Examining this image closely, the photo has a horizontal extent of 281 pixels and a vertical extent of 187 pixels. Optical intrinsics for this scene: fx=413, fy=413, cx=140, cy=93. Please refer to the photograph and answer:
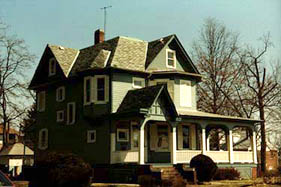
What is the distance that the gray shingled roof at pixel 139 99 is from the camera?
2498cm

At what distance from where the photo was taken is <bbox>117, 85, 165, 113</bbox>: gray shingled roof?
25.0 m

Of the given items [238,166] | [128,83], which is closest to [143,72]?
[128,83]

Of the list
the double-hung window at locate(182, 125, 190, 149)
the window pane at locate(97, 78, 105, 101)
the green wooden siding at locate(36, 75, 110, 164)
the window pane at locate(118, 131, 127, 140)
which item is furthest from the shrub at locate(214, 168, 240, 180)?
the window pane at locate(97, 78, 105, 101)

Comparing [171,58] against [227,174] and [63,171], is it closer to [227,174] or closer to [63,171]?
[227,174]

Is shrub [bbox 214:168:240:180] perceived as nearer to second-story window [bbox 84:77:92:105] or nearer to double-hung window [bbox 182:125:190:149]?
double-hung window [bbox 182:125:190:149]

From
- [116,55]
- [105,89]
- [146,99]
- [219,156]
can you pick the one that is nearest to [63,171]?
[146,99]

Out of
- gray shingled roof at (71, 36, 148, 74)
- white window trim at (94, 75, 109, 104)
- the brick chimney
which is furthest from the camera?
the brick chimney

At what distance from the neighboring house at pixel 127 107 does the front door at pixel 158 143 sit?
0.04 m

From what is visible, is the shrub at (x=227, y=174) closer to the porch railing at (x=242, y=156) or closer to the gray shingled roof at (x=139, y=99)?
the porch railing at (x=242, y=156)

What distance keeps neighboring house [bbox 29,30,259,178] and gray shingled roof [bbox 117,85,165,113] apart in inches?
1.4

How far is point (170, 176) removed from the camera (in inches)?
901

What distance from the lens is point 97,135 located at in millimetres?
28375

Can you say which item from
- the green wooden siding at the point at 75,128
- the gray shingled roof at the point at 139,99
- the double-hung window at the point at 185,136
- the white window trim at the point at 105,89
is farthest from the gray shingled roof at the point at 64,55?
the double-hung window at the point at 185,136

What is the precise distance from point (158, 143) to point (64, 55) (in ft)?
35.7
